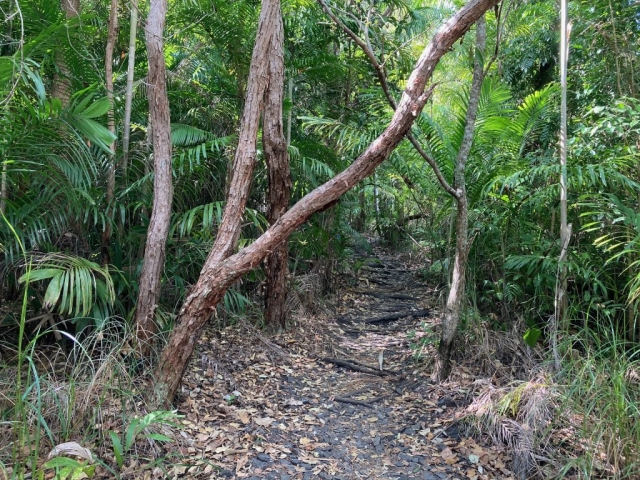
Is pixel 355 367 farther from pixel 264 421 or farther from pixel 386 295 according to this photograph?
pixel 386 295

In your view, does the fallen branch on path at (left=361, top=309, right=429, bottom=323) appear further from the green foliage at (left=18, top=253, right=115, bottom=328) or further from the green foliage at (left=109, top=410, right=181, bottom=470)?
the green foliage at (left=109, top=410, right=181, bottom=470)

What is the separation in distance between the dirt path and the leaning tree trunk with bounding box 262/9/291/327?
1.11 ft

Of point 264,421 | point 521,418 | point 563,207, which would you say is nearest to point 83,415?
point 264,421

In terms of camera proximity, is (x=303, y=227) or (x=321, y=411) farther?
(x=303, y=227)

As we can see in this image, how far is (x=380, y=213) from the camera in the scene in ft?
32.4

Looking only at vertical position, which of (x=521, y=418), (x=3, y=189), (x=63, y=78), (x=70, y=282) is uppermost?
(x=63, y=78)

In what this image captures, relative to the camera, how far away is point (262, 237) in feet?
9.75

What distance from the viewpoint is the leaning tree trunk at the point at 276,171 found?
417 cm

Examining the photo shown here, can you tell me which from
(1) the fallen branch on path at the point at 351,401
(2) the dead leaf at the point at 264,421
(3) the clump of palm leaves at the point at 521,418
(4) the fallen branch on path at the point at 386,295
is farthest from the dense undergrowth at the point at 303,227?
(1) the fallen branch on path at the point at 351,401

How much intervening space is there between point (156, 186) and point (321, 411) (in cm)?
196

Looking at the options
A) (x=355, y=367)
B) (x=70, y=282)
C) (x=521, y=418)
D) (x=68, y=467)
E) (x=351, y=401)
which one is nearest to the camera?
(x=68, y=467)

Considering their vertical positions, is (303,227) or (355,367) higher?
(303,227)

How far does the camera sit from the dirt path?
272 cm

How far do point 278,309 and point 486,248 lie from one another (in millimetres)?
2037
